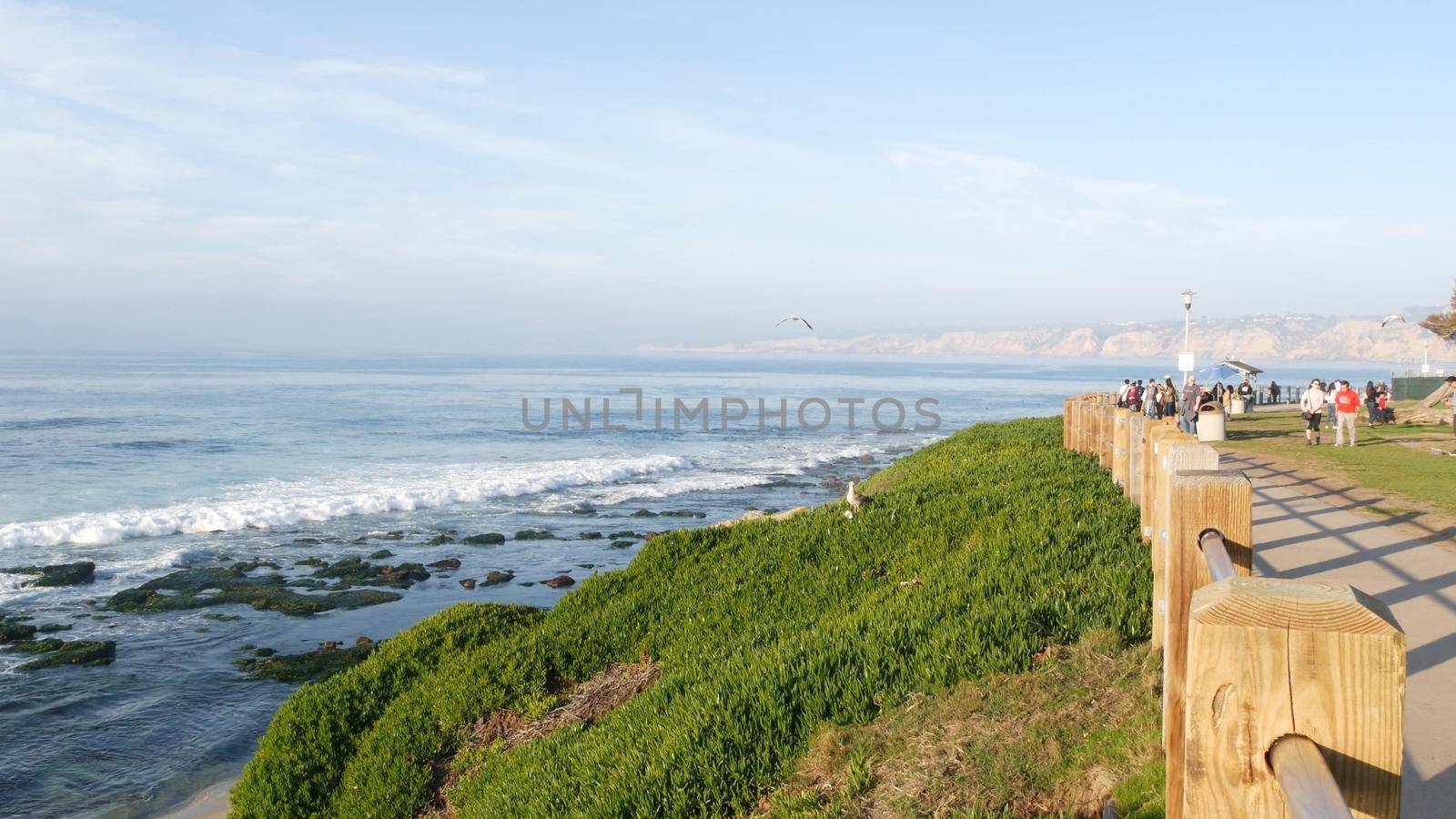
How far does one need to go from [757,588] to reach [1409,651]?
18.3 feet

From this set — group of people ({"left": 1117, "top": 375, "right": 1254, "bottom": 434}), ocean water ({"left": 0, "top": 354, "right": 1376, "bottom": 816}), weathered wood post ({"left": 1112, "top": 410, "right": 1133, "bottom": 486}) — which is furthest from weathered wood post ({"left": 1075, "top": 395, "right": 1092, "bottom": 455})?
ocean water ({"left": 0, "top": 354, "right": 1376, "bottom": 816})

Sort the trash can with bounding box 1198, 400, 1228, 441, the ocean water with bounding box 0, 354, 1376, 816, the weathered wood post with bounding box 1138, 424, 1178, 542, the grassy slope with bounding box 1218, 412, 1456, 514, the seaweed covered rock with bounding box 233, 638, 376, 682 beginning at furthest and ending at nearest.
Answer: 1. the trash can with bounding box 1198, 400, 1228, 441
2. the grassy slope with bounding box 1218, 412, 1456, 514
3. the seaweed covered rock with bounding box 233, 638, 376, 682
4. the ocean water with bounding box 0, 354, 1376, 816
5. the weathered wood post with bounding box 1138, 424, 1178, 542

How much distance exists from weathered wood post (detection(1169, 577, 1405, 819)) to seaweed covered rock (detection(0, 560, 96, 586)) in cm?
2249

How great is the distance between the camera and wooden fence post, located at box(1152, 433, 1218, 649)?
12.7ft

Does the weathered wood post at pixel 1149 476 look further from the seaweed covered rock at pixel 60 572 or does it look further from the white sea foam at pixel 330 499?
the white sea foam at pixel 330 499

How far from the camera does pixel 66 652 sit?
14680mm

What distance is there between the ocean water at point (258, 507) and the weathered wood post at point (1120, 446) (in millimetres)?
9440

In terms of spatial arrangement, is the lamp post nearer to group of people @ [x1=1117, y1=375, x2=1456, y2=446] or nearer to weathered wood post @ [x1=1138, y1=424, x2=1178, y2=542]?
group of people @ [x1=1117, y1=375, x2=1456, y2=446]

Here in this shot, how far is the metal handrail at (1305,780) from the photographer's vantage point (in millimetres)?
1371

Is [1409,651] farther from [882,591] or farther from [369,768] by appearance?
[369,768]

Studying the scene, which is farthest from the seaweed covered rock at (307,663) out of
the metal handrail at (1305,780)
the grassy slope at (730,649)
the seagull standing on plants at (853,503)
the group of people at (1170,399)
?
the group of people at (1170,399)

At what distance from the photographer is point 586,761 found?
6.27 meters

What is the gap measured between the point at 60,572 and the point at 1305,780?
23633 mm

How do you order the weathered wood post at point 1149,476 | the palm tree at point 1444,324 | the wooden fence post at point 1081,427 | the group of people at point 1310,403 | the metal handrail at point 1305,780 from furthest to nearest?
the palm tree at point 1444,324, the group of people at point 1310,403, the wooden fence post at point 1081,427, the weathered wood post at point 1149,476, the metal handrail at point 1305,780
